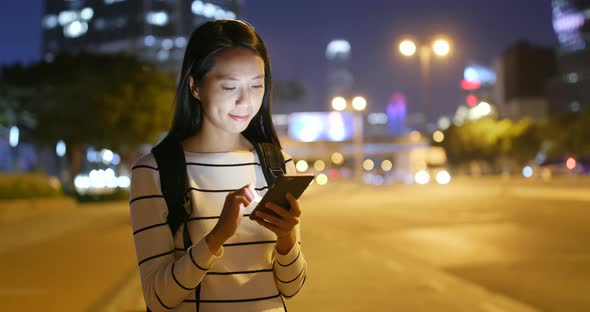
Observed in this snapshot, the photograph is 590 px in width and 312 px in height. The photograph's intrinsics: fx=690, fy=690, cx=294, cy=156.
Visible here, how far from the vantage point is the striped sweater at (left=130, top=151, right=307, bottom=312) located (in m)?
2.36

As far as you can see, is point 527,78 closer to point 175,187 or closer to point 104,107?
point 104,107

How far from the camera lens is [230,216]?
6.94 feet

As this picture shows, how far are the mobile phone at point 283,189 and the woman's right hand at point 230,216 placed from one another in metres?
0.06

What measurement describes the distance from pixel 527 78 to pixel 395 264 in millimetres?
124284

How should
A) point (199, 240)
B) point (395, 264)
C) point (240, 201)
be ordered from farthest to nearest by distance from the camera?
point (395, 264) < point (199, 240) < point (240, 201)

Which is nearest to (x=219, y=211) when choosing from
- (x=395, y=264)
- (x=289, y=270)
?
(x=289, y=270)

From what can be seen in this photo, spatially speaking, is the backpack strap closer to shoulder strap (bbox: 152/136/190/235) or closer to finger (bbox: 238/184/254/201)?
shoulder strap (bbox: 152/136/190/235)

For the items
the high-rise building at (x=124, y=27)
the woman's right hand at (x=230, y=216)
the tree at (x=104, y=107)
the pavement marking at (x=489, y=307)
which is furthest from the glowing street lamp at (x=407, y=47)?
the high-rise building at (x=124, y=27)

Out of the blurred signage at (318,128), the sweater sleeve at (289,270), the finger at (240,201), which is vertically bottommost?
the sweater sleeve at (289,270)

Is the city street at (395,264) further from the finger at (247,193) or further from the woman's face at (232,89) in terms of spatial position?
the finger at (247,193)

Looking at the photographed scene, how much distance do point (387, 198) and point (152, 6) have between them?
334 feet

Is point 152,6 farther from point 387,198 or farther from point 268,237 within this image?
point 268,237

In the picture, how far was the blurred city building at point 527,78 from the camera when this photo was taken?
126000 mm

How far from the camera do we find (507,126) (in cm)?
8675
